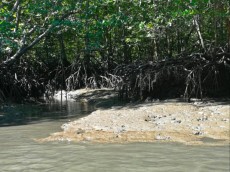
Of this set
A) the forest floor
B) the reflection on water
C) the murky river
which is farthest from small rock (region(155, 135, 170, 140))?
the reflection on water

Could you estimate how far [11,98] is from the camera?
1123 cm

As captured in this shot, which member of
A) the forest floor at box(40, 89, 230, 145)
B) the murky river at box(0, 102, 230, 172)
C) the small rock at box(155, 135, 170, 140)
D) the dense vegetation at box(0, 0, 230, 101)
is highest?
the dense vegetation at box(0, 0, 230, 101)

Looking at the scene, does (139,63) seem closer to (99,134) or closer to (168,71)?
(168,71)

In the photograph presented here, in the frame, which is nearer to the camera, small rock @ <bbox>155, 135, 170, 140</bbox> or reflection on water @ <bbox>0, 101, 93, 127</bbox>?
small rock @ <bbox>155, 135, 170, 140</bbox>

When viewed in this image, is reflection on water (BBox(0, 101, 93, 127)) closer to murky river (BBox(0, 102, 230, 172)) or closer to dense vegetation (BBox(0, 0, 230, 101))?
dense vegetation (BBox(0, 0, 230, 101))

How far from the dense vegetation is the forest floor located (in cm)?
91

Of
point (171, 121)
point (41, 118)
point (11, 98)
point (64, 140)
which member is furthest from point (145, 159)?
point (11, 98)

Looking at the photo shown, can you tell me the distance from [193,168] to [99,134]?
7.41ft

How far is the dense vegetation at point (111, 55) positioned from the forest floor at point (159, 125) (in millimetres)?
906

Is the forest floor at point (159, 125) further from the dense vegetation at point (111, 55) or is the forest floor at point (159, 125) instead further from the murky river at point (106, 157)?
the dense vegetation at point (111, 55)

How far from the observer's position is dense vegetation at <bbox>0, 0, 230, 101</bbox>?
902 centimetres

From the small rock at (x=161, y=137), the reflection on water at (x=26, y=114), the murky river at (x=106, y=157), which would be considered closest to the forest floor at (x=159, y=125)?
the small rock at (x=161, y=137)

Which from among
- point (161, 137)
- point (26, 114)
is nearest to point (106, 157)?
point (161, 137)

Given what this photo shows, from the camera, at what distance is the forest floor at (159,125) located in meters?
5.67
